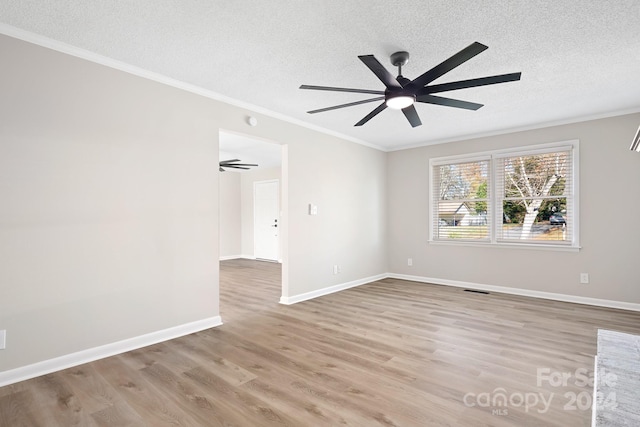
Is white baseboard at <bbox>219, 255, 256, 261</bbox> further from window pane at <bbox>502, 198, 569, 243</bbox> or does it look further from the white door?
window pane at <bbox>502, 198, 569, 243</bbox>

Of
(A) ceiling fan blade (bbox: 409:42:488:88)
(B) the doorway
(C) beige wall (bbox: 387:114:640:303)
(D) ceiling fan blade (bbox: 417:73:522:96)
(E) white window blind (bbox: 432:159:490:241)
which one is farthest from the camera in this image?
(B) the doorway

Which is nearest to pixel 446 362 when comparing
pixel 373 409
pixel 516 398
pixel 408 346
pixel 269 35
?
pixel 408 346

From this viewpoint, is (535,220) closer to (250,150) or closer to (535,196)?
(535,196)

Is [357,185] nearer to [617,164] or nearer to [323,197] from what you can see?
[323,197]

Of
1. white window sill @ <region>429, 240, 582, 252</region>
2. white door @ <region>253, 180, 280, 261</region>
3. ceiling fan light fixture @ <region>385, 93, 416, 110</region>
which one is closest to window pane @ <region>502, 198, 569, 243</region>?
white window sill @ <region>429, 240, 582, 252</region>

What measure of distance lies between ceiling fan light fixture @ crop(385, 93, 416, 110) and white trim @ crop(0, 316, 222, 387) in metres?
2.82

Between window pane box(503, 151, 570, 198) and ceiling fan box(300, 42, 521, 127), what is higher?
ceiling fan box(300, 42, 521, 127)

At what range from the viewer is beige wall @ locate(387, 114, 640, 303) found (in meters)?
4.20

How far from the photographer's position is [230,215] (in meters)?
9.55

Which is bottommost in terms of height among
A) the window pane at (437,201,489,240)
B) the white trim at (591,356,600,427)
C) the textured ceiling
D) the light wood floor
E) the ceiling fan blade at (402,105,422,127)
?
the light wood floor

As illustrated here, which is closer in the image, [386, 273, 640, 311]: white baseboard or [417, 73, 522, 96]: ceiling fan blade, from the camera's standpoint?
[417, 73, 522, 96]: ceiling fan blade

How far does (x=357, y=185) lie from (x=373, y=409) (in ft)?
13.6

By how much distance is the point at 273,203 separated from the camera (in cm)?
892

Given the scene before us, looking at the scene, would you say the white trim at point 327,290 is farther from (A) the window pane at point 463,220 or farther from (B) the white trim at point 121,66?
(B) the white trim at point 121,66
